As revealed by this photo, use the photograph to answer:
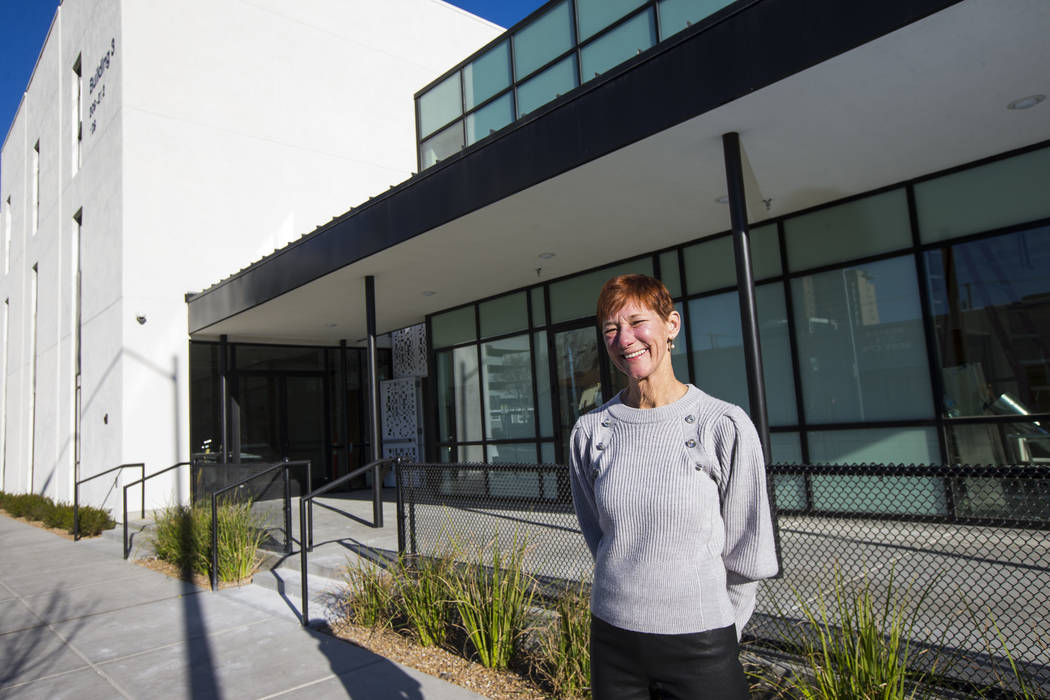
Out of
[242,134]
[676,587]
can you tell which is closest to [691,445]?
[676,587]

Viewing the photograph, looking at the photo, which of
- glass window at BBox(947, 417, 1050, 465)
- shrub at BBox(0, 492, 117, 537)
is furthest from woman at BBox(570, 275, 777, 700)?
shrub at BBox(0, 492, 117, 537)

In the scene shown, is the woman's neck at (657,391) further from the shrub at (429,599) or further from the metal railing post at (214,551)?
Answer: the metal railing post at (214,551)

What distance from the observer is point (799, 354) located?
288 inches

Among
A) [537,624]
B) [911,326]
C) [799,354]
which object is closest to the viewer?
[537,624]

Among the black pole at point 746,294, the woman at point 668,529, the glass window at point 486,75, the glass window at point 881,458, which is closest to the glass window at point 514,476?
the glass window at point 881,458

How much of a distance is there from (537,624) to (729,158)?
144 inches

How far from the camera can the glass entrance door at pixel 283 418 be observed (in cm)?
1371

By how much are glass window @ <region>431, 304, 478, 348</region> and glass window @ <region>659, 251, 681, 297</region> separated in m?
3.84

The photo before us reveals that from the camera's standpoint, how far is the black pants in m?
1.65

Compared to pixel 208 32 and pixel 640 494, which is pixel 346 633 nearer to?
pixel 640 494

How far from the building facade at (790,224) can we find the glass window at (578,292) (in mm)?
34

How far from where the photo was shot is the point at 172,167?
43.3 feet

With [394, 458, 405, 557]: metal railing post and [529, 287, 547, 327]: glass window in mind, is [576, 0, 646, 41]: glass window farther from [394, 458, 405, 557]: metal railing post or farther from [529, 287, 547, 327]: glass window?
[394, 458, 405, 557]: metal railing post

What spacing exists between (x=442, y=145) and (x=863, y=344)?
343 inches
